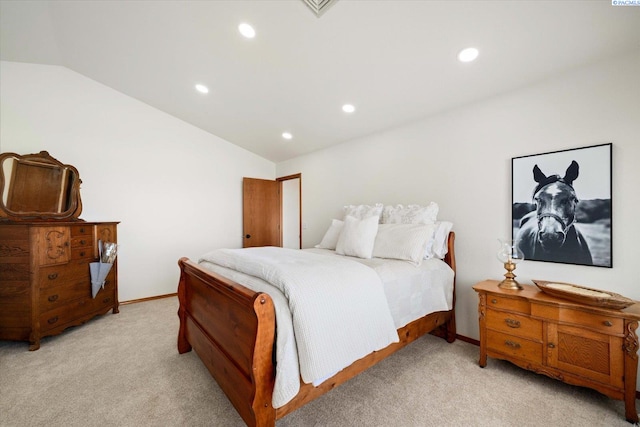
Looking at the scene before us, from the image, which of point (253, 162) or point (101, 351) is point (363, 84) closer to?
point (253, 162)

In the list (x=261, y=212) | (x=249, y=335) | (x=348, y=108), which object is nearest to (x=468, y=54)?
(x=348, y=108)

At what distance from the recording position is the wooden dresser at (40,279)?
240 cm

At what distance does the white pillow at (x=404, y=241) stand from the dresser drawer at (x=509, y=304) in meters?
0.61

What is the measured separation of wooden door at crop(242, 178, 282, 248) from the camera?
15.8ft

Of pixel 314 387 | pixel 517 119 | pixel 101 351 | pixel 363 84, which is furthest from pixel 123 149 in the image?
pixel 517 119

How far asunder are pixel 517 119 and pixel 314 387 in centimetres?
267

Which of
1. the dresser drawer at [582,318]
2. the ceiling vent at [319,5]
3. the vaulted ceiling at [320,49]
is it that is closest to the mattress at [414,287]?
the dresser drawer at [582,318]

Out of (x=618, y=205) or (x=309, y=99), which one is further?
(x=309, y=99)

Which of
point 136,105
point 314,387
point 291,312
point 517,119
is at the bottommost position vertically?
point 314,387

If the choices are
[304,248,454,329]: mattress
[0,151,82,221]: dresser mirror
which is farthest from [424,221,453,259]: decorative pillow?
[0,151,82,221]: dresser mirror

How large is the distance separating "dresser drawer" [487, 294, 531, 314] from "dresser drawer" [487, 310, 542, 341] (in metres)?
0.04

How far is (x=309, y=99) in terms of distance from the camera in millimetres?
2996

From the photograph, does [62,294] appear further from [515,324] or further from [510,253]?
[510,253]

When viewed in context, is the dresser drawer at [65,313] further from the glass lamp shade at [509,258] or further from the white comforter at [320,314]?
the glass lamp shade at [509,258]
